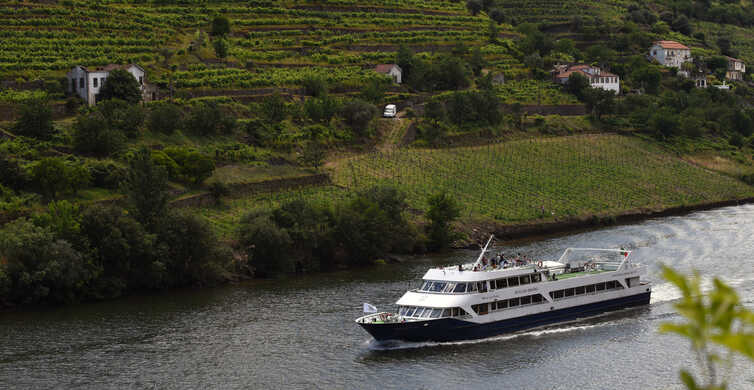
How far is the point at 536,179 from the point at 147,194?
178 ft

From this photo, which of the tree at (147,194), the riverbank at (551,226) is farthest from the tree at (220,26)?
the tree at (147,194)

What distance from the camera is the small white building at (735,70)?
17685cm

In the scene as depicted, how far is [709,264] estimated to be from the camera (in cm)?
7575

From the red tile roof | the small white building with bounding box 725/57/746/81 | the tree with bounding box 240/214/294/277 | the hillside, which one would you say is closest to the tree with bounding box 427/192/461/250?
the hillside

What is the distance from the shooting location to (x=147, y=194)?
246 feet

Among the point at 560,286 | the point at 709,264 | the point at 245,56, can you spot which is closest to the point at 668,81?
the point at 245,56

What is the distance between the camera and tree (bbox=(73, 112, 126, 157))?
9006cm

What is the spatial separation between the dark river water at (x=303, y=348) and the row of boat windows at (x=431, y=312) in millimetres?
1772

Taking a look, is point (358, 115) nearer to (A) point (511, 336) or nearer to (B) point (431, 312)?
(A) point (511, 336)

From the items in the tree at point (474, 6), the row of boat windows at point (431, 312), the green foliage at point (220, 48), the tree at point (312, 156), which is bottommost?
the row of boat windows at point (431, 312)

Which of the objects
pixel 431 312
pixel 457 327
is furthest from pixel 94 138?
pixel 457 327

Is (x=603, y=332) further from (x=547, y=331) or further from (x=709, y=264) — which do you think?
(x=709, y=264)

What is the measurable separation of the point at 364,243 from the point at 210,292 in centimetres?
1605

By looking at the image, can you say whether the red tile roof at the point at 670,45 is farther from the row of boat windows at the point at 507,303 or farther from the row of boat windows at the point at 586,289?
the row of boat windows at the point at 507,303
